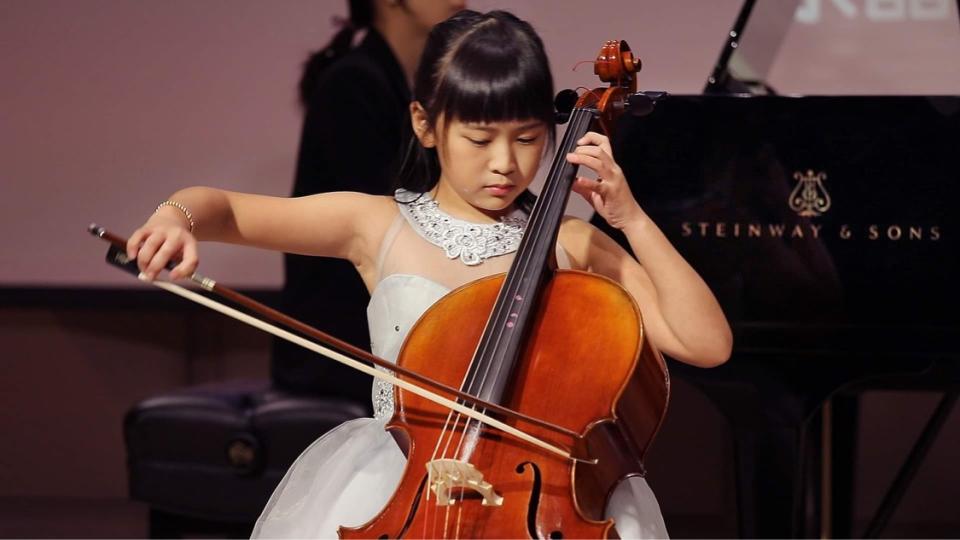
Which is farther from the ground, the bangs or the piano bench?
the bangs

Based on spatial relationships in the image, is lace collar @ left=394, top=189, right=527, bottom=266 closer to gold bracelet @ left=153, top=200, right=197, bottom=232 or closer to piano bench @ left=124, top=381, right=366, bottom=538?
gold bracelet @ left=153, top=200, right=197, bottom=232

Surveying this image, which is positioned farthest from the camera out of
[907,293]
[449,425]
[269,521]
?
[907,293]

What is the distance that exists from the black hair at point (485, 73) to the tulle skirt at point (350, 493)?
0.37 metres

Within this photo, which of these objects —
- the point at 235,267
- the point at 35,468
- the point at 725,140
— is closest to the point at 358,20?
the point at 235,267

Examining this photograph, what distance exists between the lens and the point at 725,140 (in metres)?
1.92

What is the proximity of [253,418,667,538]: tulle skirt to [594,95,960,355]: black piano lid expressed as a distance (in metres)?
0.59

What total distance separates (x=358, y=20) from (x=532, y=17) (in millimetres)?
361

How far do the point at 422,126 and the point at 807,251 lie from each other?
0.69m

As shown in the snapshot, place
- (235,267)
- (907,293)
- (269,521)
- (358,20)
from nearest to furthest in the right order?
1. (269,521)
2. (907,293)
3. (358,20)
4. (235,267)

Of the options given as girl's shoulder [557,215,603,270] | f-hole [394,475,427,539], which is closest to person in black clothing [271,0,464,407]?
girl's shoulder [557,215,603,270]

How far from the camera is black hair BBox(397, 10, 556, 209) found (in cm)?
140

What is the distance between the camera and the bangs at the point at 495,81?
1397mm

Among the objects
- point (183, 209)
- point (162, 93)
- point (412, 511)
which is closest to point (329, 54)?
point (162, 93)

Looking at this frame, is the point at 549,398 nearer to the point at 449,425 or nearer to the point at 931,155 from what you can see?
the point at 449,425
